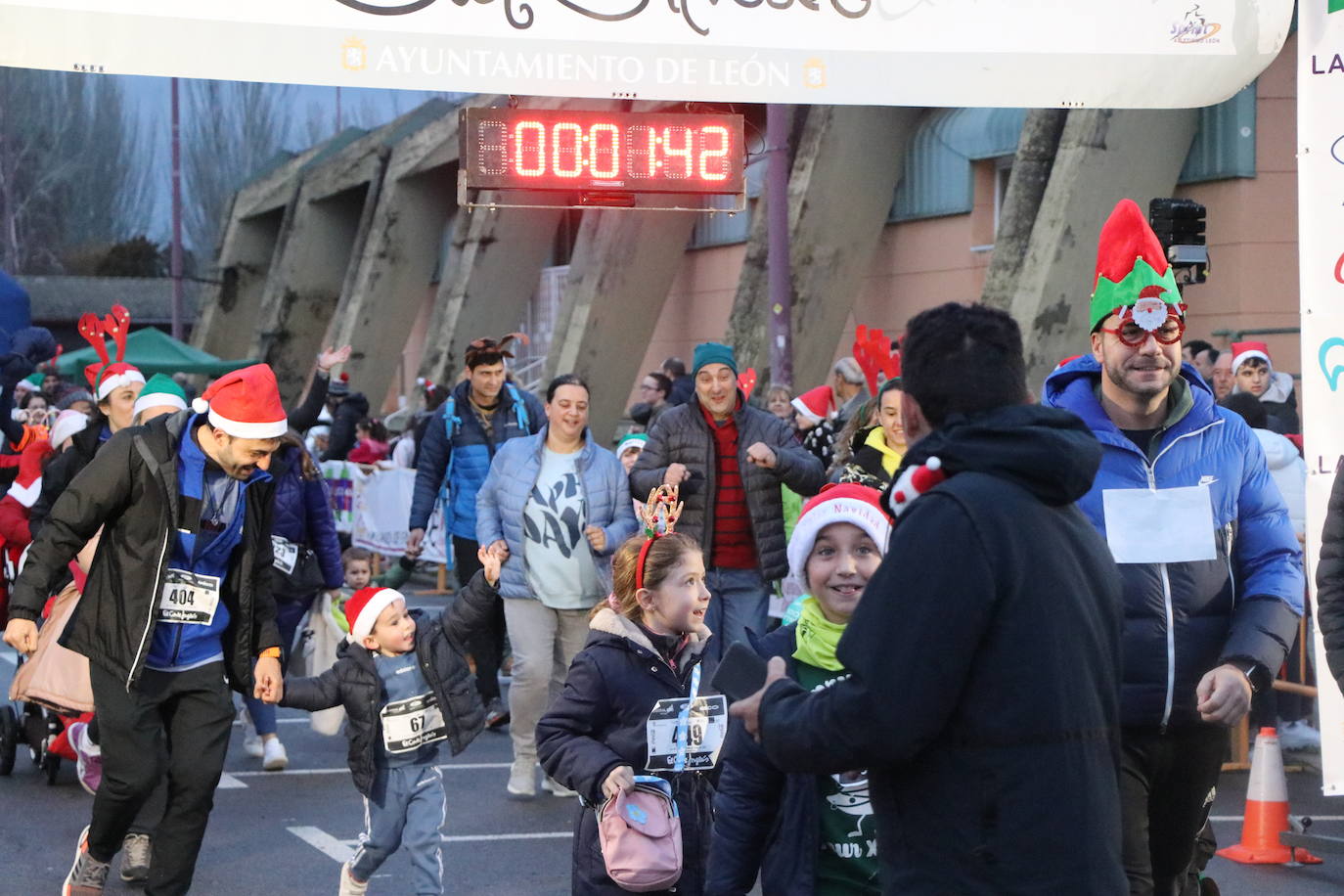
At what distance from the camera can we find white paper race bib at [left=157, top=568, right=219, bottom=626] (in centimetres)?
650

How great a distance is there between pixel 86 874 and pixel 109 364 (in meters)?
3.23

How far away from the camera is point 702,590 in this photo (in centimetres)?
552

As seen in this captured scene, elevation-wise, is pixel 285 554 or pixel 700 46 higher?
pixel 700 46

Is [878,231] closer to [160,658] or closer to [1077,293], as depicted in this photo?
[1077,293]

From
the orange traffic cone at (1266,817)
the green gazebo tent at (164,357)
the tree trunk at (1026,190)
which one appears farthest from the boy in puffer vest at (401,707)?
the green gazebo tent at (164,357)

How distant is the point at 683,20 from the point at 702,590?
2.78 meters

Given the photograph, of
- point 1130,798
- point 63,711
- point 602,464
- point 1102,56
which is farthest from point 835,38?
point 63,711

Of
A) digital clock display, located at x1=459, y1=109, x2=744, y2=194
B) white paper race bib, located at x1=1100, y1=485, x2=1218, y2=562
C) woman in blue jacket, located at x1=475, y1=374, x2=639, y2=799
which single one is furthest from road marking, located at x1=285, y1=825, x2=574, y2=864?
white paper race bib, located at x1=1100, y1=485, x2=1218, y2=562

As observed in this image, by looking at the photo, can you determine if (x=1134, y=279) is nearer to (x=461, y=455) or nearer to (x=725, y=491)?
(x=725, y=491)

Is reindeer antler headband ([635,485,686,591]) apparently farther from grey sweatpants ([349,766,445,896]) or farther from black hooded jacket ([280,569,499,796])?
grey sweatpants ([349,766,445,896])

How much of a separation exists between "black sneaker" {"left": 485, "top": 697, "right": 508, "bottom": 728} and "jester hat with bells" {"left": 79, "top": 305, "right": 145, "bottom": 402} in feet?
9.38

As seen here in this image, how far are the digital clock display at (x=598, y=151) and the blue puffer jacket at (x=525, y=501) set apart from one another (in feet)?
5.43

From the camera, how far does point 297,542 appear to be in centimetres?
970

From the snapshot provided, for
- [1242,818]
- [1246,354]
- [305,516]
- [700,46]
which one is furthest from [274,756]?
[1246,354]
